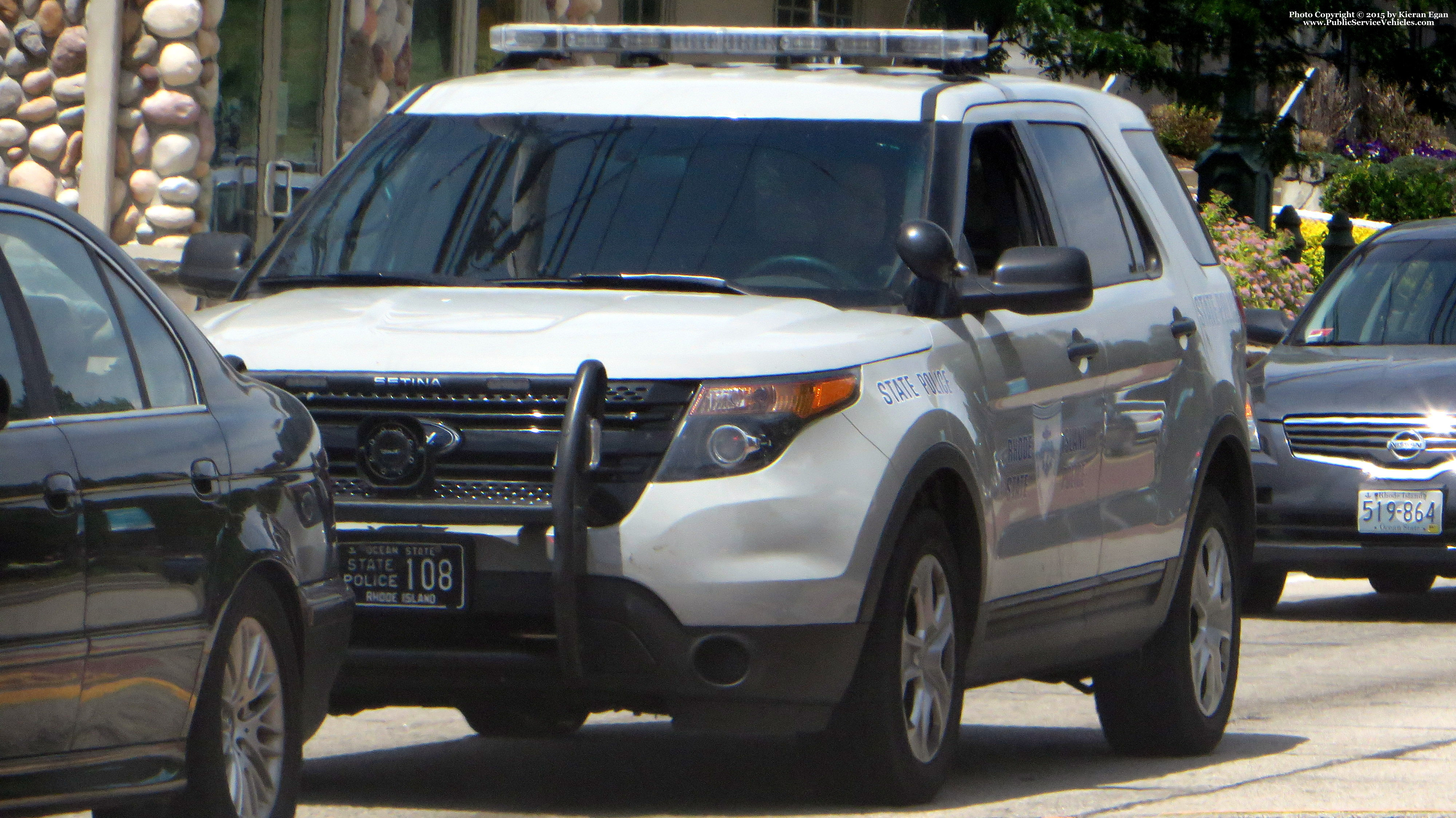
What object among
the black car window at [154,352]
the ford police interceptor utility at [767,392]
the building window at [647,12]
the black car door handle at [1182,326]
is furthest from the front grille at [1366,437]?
the building window at [647,12]

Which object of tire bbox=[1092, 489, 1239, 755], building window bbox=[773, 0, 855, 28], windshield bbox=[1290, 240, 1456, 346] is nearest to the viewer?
tire bbox=[1092, 489, 1239, 755]

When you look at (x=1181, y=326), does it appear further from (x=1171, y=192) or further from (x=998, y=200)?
(x=998, y=200)

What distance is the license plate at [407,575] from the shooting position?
22.0 ft

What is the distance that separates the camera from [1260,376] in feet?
45.5

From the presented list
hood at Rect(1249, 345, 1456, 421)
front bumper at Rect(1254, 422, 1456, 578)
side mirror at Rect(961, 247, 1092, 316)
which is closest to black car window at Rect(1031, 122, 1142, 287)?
side mirror at Rect(961, 247, 1092, 316)

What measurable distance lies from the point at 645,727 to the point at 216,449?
372cm

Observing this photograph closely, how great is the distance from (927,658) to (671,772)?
46.9 inches

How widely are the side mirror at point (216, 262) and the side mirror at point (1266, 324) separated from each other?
4.33 meters

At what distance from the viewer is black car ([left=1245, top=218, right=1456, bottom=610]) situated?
13023 millimetres

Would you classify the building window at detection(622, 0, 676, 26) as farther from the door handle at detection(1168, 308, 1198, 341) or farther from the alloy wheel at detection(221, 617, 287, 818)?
the alloy wheel at detection(221, 617, 287, 818)

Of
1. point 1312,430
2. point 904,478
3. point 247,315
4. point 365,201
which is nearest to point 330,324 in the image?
point 247,315

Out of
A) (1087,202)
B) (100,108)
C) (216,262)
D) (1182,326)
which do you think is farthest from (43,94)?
(1182,326)

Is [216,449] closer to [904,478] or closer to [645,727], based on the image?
[904,478]

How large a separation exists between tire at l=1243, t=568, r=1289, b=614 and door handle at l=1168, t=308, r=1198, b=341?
205 inches
